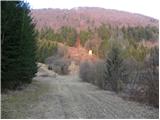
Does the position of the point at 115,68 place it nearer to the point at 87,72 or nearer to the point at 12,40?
the point at 12,40

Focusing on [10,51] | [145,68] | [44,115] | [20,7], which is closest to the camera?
[44,115]

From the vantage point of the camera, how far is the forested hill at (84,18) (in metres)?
145

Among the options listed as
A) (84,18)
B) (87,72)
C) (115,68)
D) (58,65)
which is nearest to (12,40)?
(115,68)

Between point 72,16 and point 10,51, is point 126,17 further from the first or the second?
point 10,51

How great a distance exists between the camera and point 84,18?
564 ft

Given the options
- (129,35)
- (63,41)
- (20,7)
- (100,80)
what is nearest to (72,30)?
(63,41)

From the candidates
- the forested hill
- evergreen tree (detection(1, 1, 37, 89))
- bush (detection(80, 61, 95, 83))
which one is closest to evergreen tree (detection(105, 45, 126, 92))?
evergreen tree (detection(1, 1, 37, 89))

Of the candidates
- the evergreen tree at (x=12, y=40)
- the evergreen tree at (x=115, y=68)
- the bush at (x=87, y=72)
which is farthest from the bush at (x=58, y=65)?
the evergreen tree at (x=12, y=40)

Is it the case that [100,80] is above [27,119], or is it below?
below

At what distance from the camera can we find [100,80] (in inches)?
1478

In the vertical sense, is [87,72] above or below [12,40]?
below

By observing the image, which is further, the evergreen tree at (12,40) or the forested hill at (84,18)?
the forested hill at (84,18)

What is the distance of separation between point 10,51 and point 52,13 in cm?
14473

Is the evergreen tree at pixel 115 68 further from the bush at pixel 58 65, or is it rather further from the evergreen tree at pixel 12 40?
the bush at pixel 58 65
